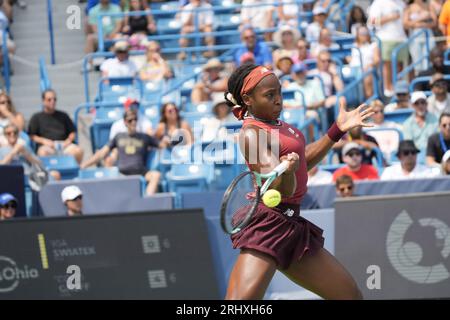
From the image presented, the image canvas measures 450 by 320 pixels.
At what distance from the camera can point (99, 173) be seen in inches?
500

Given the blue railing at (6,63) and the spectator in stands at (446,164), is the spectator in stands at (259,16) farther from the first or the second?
the spectator in stands at (446,164)

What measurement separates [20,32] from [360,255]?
7005 mm

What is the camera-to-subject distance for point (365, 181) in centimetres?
1109

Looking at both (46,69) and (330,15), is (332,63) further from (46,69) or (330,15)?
(46,69)

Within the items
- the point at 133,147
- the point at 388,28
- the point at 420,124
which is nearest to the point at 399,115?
the point at 420,124

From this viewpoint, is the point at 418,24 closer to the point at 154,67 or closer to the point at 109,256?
the point at 154,67

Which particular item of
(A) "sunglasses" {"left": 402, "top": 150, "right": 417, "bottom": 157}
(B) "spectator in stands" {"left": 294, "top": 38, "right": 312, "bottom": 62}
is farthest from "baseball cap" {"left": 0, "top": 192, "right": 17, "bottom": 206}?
(B) "spectator in stands" {"left": 294, "top": 38, "right": 312, "bottom": 62}

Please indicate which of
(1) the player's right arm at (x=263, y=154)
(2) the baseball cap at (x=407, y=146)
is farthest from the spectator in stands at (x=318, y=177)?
(1) the player's right arm at (x=263, y=154)

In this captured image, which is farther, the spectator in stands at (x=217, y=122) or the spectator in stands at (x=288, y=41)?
the spectator in stands at (x=288, y=41)

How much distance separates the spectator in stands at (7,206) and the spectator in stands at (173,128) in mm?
1977

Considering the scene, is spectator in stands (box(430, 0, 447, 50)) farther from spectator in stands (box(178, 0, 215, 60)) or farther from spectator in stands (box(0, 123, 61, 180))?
spectator in stands (box(0, 123, 61, 180))

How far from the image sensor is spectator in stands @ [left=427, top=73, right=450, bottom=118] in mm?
12461

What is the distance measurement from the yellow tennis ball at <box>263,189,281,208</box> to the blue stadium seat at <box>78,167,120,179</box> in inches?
252

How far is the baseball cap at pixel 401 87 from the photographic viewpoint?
13.1 meters
